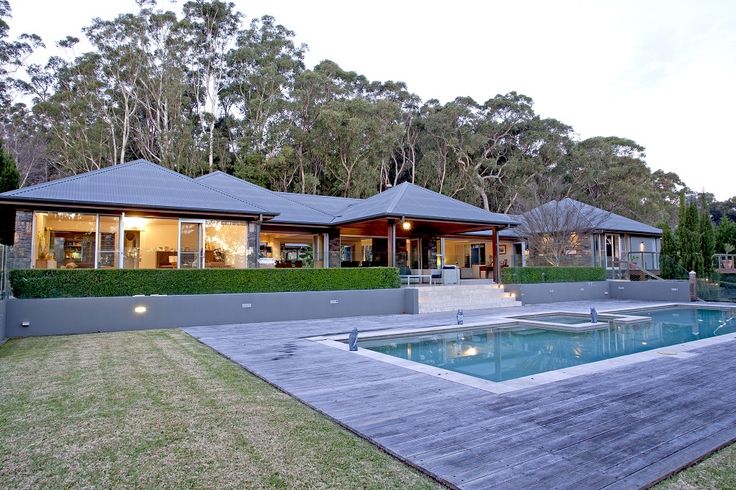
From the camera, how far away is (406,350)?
946cm

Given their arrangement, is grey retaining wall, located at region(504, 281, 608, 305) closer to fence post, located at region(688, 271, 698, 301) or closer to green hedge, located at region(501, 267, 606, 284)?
green hedge, located at region(501, 267, 606, 284)

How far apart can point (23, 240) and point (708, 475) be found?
16.1m

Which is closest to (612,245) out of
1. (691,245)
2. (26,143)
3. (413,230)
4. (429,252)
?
(691,245)

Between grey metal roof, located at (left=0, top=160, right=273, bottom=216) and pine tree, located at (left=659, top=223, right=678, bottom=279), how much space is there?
1902 cm

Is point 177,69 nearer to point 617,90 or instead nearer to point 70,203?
point 70,203

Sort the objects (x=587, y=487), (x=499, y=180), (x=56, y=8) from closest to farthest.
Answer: (x=587, y=487), (x=56, y=8), (x=499, y=180)

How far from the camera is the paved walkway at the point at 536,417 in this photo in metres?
3.42

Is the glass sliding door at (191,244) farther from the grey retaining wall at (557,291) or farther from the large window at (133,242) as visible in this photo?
the grey retaining wall at (557,291)

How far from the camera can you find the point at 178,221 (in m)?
15.2

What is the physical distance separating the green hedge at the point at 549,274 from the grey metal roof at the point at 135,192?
34.3ft

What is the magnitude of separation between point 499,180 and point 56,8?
36.5m

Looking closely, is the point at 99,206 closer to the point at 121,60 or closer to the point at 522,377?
the point at 522,377

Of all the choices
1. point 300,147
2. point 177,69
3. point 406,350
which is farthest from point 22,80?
point 406,350

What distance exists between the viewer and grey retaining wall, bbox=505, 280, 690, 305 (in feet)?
63.1
